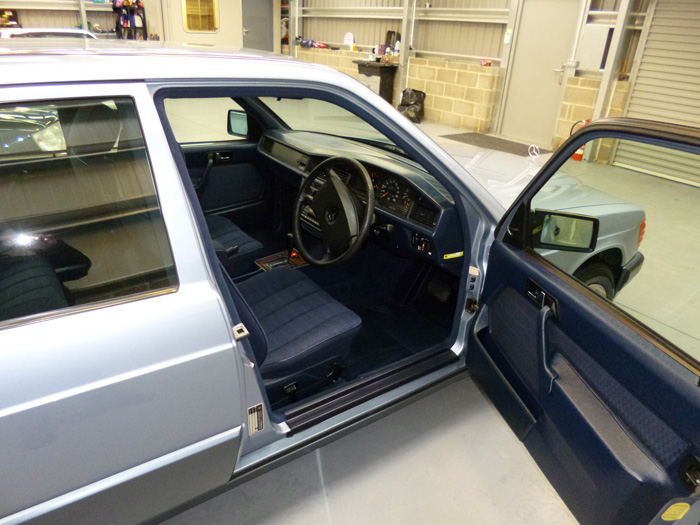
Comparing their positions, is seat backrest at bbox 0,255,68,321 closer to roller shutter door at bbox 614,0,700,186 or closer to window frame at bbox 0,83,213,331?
window frame at bbox 0,83,213,331

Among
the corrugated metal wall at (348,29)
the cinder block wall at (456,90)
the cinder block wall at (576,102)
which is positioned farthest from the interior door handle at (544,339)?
the corrugated metal wall at (348,29)

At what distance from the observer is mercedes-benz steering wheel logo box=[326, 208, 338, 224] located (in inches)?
90.2

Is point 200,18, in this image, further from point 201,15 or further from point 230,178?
point 230,178

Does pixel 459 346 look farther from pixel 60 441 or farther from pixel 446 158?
pixel 60 441

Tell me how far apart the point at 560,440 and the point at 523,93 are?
25.2ft

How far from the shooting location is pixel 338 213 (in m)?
2.27

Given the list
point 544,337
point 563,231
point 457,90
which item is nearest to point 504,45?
point 457,90

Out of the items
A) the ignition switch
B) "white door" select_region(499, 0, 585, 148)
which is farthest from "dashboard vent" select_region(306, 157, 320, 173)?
"white door" select_region(499, 0, 585, 148)

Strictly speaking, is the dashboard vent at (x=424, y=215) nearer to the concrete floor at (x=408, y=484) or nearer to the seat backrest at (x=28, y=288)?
the concrete floor at (x=408, y=484)

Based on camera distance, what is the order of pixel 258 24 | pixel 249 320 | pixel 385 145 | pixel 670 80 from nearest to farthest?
pixel 249 320 → pixel 385 145 → pixel 670 80 → pixel 258 24

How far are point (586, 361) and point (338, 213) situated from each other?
1.27 metres

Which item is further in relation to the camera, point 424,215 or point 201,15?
point 201,15

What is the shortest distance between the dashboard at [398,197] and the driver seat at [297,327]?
1.68ft

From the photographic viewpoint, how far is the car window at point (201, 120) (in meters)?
6.80
